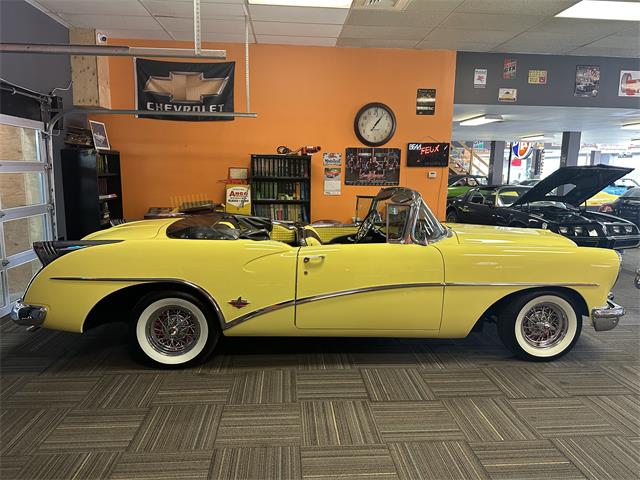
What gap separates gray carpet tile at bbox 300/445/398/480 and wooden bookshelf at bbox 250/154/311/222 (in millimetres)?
4433

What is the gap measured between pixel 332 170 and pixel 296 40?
6.54 ft

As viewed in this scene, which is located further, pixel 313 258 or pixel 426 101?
pixel 426 101

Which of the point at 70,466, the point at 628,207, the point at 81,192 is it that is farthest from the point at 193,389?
the point at 628,207

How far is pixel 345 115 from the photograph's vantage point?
6578 mm

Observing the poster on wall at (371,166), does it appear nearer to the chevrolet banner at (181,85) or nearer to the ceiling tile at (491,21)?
the ceiling tile at (491,21)

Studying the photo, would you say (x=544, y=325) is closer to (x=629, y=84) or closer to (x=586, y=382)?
(x=586, y=382)

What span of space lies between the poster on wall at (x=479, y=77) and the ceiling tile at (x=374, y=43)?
1.30 meters

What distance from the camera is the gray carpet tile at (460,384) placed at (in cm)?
285

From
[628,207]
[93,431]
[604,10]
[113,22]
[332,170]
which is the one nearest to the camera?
[93,431]

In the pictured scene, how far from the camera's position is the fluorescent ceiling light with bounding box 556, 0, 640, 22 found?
15.7ft

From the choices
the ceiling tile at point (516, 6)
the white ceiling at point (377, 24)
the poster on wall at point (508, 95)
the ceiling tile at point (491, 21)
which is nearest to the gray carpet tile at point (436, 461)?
the white ceiling at point (377, 24)

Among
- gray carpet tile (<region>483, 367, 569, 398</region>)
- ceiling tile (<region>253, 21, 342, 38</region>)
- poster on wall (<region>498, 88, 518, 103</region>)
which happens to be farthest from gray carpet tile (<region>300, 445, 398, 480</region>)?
poster on wall (<region>498, 88, 518, 103</region>)

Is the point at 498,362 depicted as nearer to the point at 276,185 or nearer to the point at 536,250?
the point at 536,250

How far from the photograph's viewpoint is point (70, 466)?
2.10 m
